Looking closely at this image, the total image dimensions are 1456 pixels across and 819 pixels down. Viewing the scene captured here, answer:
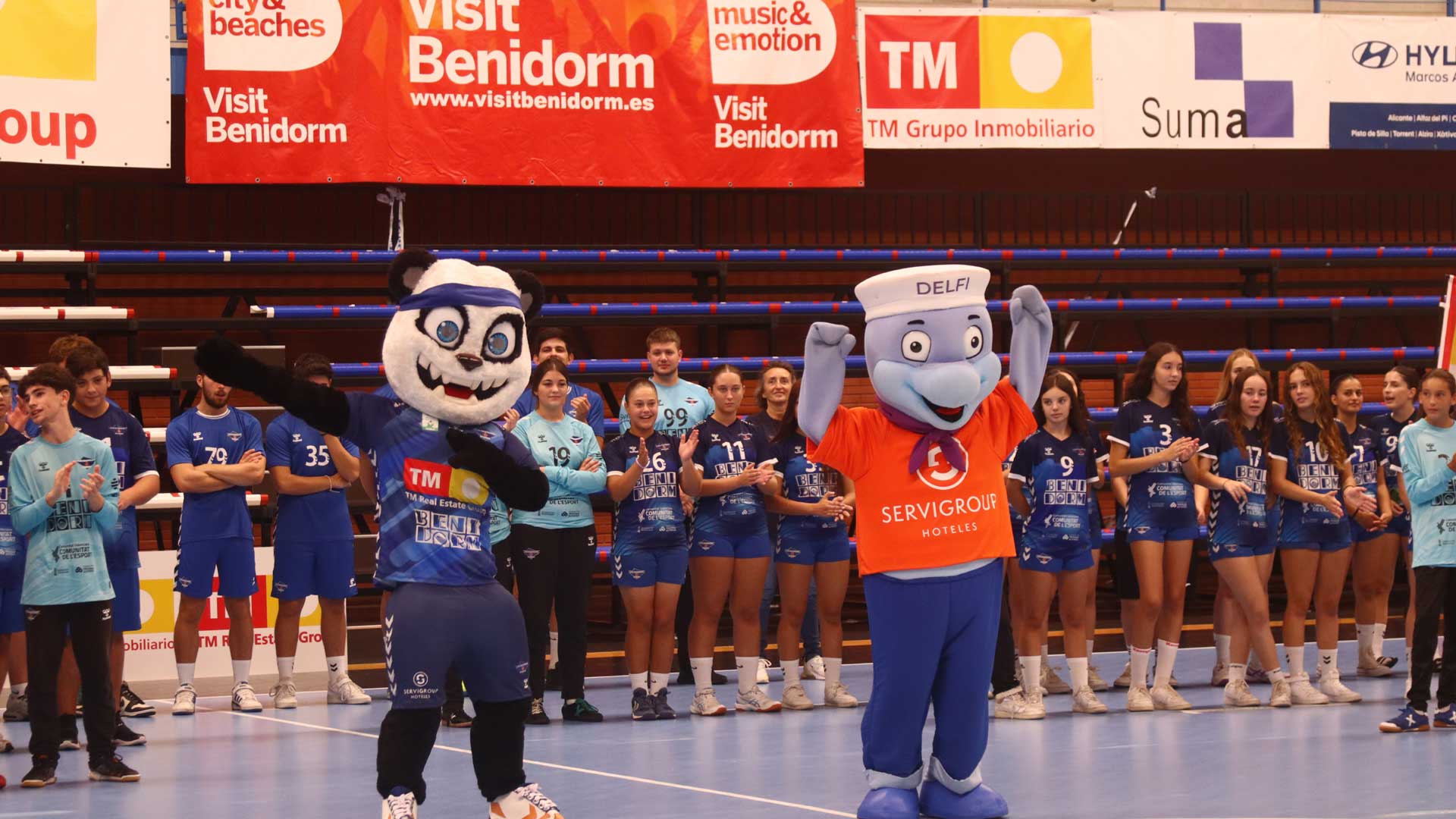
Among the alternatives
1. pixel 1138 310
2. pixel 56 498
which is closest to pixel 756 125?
pixel 1138 310

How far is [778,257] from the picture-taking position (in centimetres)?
1155

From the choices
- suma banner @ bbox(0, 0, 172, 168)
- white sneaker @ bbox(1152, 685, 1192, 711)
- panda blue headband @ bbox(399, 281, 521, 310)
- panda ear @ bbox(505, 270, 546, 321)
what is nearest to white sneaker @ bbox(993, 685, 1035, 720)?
white sneaker @ bbox(1152, 685, 1192, 711)

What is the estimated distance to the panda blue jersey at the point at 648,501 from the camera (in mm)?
7246

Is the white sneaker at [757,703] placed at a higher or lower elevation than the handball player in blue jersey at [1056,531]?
lower

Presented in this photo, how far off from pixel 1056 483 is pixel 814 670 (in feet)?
6.62

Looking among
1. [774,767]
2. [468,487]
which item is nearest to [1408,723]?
[774,767]

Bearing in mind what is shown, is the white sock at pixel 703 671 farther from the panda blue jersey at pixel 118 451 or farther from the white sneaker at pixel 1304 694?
the white sneaker at pixel 1304 694

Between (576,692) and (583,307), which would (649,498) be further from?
(583,307)

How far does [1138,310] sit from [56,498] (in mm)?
8094

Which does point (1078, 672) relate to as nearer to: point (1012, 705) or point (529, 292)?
point (1012, 705)

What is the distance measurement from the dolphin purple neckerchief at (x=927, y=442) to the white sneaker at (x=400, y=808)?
1.75 metres

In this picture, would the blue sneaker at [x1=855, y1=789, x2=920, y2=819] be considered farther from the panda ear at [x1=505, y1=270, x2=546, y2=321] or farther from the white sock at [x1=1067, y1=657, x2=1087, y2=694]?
the white sock at [x1=1067, y1=657, x2=1087, y2=694]

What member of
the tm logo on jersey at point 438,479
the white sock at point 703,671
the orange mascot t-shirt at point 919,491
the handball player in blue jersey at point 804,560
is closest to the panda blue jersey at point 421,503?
the tm logo on jersey at point 438,479

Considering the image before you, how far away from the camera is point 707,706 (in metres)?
7.35
